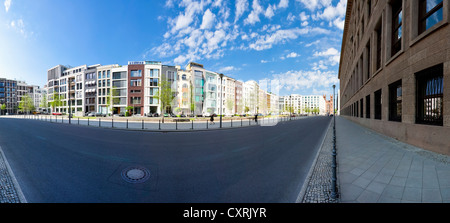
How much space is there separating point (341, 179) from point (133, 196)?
5354 millimetres

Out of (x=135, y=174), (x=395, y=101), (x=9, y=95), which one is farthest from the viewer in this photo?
(x=9, y=95)

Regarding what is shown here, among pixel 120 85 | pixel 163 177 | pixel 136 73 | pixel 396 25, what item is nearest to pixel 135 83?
pixel 136 73

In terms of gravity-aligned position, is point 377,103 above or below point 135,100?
below

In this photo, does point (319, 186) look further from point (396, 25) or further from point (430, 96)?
point (396, 25)

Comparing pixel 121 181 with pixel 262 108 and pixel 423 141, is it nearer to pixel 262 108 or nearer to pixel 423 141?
pixel 423 141

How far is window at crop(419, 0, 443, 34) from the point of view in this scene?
26.2ft

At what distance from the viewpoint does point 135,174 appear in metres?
4.98

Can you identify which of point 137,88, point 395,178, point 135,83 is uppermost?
point 135,83

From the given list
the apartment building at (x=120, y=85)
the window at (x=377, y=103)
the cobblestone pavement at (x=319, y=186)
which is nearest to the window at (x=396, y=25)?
the window at (x=377, y=103)

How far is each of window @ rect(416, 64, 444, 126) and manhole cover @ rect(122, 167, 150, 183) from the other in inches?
491

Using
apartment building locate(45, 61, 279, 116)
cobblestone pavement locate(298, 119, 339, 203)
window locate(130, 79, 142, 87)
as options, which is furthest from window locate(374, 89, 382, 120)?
window locate(130, 79, 142, 87)

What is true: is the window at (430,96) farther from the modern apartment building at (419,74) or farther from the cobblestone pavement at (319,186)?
the cobblestone pavement at (319,186)

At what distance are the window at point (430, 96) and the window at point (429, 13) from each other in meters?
2.47

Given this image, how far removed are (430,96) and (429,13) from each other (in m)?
4.28
